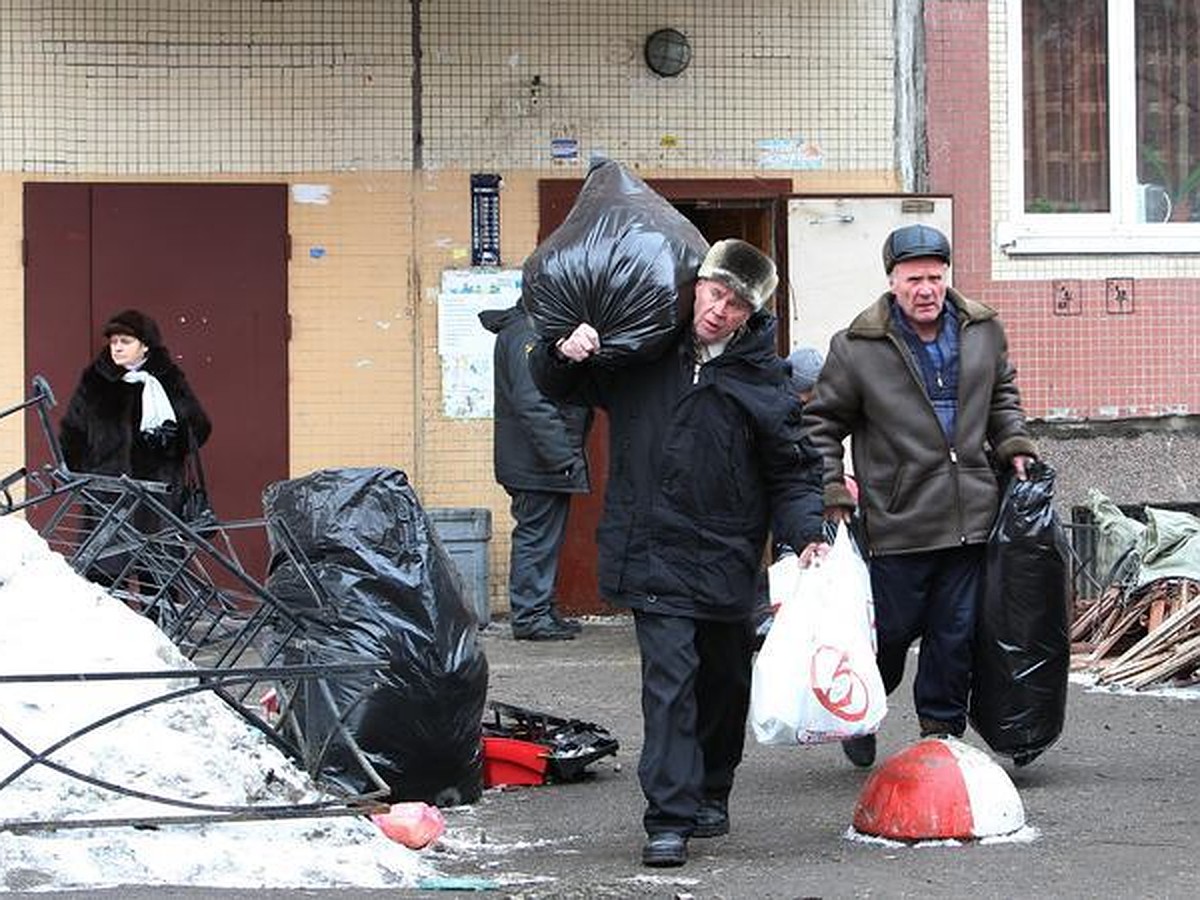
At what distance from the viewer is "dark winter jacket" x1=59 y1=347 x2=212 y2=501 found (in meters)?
10.6

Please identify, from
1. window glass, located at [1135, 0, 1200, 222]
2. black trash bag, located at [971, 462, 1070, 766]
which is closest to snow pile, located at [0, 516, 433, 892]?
black trash bag, located at [971, 462, 1070, 766]

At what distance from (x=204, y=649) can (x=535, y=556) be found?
3.83m

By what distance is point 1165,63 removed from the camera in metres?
12.8

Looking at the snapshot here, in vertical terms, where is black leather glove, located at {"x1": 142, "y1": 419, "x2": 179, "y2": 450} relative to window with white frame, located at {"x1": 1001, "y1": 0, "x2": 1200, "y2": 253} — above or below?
below

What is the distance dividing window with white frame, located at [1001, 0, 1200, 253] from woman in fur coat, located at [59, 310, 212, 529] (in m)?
4.54

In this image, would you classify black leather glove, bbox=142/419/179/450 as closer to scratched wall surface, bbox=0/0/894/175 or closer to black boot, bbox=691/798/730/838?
scratched wall surface, bbox=0/0/894/175

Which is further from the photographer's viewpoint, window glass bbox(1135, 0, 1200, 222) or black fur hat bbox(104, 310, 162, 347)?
window glass bbox(1135, 0, 1200, 222)

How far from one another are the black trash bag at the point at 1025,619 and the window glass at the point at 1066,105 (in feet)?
18.2

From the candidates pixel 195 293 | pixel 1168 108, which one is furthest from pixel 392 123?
pixel 1168 108

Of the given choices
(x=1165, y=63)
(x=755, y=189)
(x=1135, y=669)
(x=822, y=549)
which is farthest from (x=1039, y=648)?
(x=1165, y=63)

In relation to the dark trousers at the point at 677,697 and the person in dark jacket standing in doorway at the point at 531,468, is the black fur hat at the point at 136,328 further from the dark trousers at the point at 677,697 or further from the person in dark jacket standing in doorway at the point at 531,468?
the dark trousers at the point at 677,697

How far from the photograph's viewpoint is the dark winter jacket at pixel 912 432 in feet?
23.6

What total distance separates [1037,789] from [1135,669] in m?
2.44

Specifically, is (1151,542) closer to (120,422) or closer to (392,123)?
(392,123)
